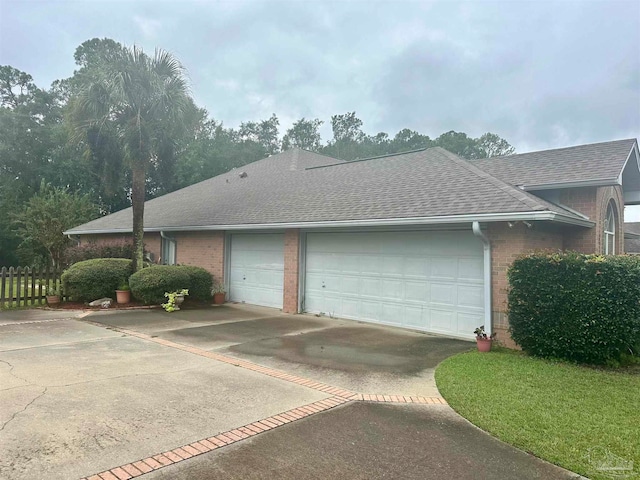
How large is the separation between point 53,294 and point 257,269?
646cm

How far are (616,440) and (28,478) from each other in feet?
16.5

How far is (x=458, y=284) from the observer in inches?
355

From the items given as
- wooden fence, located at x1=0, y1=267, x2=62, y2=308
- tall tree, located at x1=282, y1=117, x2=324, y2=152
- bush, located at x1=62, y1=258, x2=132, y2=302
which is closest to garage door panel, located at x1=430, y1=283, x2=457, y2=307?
bush, located at x1=62, y1=258, x2=132, y2=302

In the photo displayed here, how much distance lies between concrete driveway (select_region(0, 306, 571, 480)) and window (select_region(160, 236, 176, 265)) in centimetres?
810

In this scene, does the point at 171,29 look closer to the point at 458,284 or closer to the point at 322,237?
the point at 322,237

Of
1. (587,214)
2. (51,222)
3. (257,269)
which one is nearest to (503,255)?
Answer: (587,214)

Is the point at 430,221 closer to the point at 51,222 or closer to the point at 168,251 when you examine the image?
the point at 168,251

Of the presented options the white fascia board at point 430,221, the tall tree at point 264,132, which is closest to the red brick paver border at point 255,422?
the white fascia board at point 430,221

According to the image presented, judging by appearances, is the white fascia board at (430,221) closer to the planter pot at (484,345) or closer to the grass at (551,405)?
the planter pot at (484,345)

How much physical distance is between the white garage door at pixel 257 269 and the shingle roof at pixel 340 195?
2.92 feet

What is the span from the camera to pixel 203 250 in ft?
49.6

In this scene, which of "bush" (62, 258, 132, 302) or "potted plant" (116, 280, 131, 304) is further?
"potted plant" (116, 280, 131, 304)

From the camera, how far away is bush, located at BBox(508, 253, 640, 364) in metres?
6.47

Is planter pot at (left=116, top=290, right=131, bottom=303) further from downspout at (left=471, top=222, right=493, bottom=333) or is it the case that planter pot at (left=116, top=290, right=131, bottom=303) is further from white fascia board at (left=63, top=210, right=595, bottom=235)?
downspout at (left=471, top=222, right=493, bottom=333)
